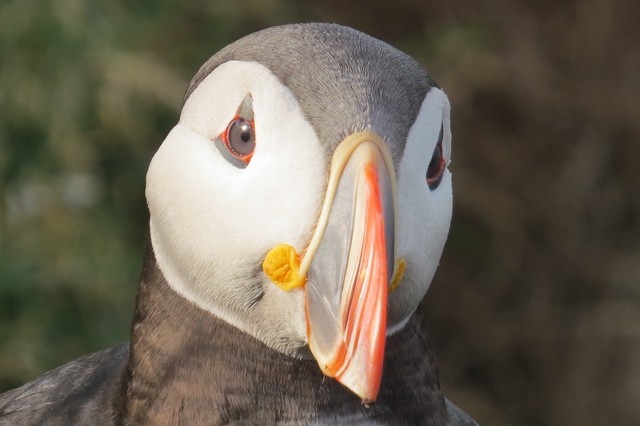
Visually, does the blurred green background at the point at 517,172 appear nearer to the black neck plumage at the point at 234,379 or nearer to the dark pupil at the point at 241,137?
the black neck plumage at the point at 234,379

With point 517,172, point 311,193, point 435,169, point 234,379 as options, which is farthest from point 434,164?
point 517,172

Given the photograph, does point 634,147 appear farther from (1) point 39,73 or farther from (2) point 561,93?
(1) point 39,73

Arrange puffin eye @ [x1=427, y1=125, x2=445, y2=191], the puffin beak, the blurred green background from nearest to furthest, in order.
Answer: the puffin beak, puffin eye @ [x1=427, y1=125, x2=445, y2=191], the blurred green background

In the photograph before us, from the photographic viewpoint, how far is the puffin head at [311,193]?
1886 mm

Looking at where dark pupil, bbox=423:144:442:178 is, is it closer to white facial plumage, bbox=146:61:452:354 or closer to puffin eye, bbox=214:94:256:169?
white facial plumage, bbox=146:61:452:354

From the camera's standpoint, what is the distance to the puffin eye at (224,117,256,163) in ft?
6.52

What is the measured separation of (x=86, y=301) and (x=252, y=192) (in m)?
2.51

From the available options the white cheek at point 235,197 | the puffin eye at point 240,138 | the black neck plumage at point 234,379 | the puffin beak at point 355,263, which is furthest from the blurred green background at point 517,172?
the puffin beak at point 355,263

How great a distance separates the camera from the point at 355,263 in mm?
1873

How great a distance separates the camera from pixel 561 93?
551 centimetres

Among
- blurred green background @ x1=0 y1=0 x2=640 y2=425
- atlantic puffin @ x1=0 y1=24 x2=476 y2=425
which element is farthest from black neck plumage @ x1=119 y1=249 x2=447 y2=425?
blurred green background @ x1=0 y1=0 x2=640 y2=425

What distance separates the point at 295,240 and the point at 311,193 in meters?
0.09

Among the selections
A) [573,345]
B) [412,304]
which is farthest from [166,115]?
[412,304]

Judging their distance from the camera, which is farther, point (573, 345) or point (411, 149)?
point (573, 345)
